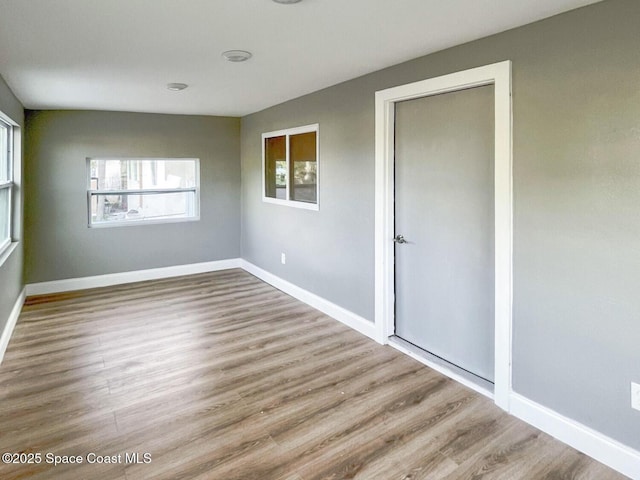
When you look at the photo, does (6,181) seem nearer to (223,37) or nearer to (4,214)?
(4,214)

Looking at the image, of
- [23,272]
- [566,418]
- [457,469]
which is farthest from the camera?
[23,272]

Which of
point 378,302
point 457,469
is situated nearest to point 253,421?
point 457,469

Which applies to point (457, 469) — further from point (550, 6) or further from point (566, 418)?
point (550, 6)

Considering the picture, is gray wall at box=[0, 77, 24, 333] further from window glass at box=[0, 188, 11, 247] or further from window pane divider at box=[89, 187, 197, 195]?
window pane divider at box=[89, 187, 197, 195]

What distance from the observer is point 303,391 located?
2785 mm

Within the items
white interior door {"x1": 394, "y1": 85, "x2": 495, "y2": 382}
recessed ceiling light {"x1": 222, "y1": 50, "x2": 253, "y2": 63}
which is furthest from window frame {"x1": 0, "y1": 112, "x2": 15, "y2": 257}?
white interior door {"x1": 394, "y1": 85, "x2": 495, "y2": 382}

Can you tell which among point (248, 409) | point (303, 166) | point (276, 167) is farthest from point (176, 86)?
point (248, 409)

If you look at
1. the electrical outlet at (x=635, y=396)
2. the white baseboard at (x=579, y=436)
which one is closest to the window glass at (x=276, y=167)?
the white baseboard at (x=579, y=436)

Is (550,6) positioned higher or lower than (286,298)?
higher

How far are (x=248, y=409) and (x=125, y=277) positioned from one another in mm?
3738

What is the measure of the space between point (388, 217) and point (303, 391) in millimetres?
1499

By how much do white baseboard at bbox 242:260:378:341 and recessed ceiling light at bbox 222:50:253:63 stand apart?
2357mm

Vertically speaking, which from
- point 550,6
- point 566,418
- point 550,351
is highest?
point 550,6

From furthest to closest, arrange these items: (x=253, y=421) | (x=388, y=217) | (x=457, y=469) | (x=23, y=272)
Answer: (x=23, y=272) < (x=388, y=217) < (x=253, y=421) < (x=457, y=469)
